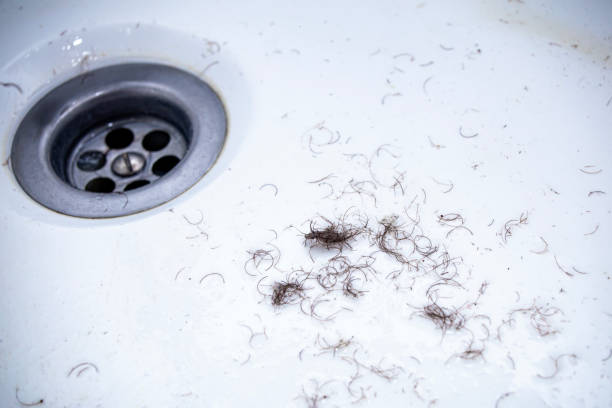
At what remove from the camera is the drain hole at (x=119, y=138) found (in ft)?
2.33

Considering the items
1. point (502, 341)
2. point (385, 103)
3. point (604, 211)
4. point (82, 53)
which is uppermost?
point (82, 53)

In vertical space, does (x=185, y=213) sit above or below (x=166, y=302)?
above

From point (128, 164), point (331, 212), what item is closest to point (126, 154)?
point (128, 164)

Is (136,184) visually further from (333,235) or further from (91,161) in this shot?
(333,235)

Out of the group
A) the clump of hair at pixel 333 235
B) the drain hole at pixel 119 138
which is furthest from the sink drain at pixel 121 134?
the clump of hair at pixel 333 235

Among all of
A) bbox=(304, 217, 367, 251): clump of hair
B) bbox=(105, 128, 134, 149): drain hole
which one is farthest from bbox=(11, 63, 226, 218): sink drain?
bbox=(304, 217, 367, 251): clump of hair

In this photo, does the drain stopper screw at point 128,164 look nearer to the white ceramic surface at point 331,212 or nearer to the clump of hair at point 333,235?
the white ceramic surface at point 331,212

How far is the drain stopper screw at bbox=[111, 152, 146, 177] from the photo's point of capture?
27.0 inches

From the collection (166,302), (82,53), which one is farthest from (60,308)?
(82,53)

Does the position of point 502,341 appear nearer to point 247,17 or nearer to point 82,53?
point 247,17

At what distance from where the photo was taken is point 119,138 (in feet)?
2.35

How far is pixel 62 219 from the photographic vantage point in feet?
1.85

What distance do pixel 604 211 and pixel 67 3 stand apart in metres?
0.69

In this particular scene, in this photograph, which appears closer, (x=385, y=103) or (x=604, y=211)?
(x=604, y=211)
